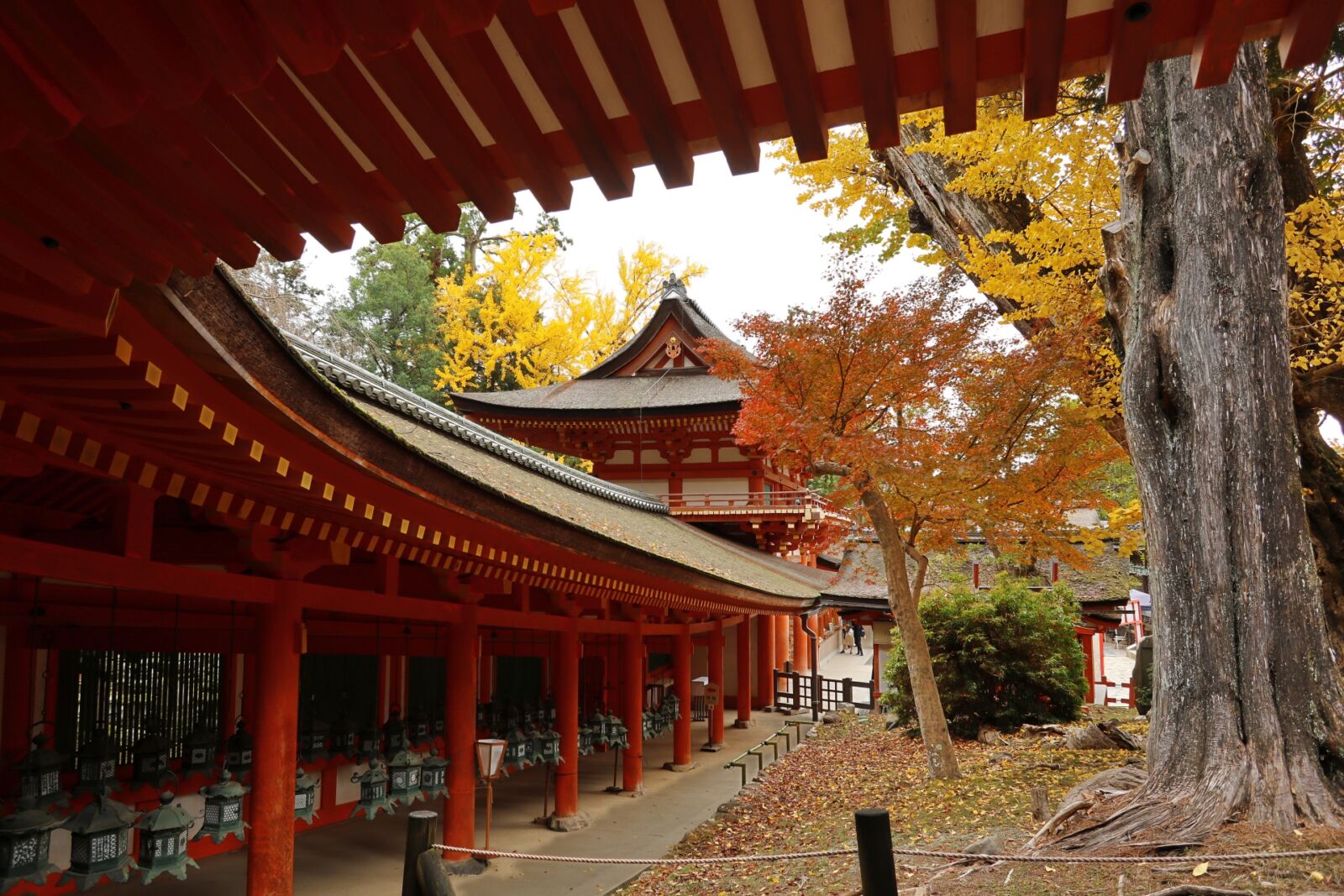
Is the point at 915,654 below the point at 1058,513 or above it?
below

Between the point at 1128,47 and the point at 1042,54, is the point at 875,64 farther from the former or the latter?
the point at 1128,47

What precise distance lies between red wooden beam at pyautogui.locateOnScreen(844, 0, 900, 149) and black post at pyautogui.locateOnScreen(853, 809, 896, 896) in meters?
2.31

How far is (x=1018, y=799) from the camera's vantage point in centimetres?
834

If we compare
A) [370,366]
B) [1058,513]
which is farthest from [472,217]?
[1058,513]

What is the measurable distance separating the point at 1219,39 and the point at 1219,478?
17.9 feet

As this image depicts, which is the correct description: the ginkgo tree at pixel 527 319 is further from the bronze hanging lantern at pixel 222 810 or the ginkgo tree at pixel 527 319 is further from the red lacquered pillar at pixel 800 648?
the bronze hanging lantern at pixel 222 810

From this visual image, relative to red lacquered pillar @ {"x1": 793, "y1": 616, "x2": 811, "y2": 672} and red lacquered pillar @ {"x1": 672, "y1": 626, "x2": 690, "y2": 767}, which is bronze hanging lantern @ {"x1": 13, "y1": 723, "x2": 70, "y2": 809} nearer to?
red lacquered pillar @ {"x1": 672, "y1": 626, "x2": 690, "y2": 767}

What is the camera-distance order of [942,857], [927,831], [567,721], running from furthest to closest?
1. [567,721]
2. [927,831]
3. [942,857]

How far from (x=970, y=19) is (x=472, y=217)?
3187 centimetres

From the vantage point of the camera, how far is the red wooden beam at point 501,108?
1.81 m

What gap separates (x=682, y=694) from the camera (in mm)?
13266

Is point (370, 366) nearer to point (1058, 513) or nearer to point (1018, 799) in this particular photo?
point (1058, 513)

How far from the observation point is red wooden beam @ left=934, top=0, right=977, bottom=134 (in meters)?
1.64

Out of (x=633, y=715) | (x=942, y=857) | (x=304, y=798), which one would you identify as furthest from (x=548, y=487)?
(x=942, y=857)
